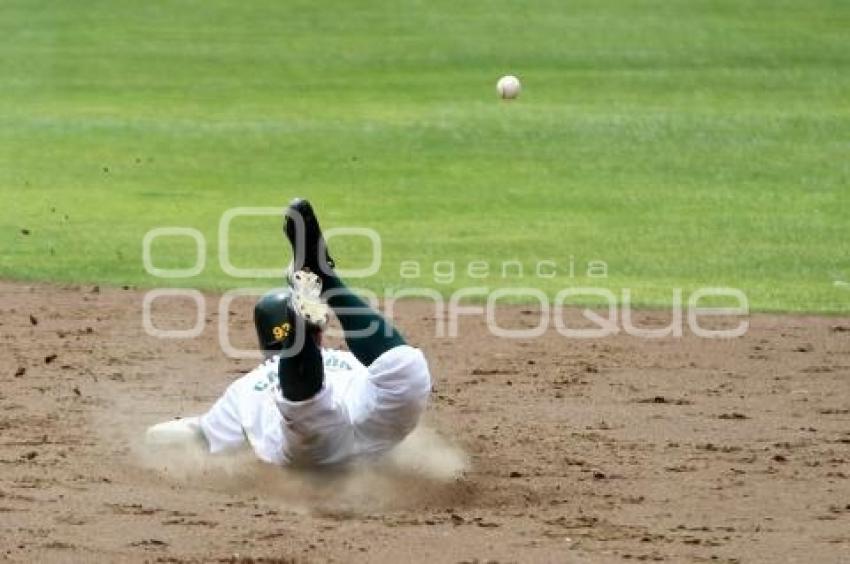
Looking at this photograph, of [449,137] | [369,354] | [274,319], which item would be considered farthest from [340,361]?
[449,137]

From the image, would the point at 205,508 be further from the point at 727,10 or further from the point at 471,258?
the point at 727,10

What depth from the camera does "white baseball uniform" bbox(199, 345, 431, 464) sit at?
7.38m

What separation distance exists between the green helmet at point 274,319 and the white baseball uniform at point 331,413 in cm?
19

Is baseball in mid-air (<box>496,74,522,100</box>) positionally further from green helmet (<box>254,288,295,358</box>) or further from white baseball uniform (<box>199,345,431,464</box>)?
green helmet (<box>254,288,295,358</box>)

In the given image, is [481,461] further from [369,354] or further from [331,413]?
[331,413]

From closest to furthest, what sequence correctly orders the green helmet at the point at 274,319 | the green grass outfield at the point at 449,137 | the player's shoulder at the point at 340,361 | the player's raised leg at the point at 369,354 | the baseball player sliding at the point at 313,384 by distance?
the baseball player sliding at the point at 313,384
the green helmet at the point at 274,319
the player's raised leg at the point at 369,354
the player's shoulder at the point at 340,361
the green grass outfield at the point at 449,137

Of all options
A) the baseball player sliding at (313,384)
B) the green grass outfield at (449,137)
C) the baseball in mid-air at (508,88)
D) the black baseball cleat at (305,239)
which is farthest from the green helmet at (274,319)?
the baseball in mid-air at (508,88)

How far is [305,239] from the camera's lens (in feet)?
24.3

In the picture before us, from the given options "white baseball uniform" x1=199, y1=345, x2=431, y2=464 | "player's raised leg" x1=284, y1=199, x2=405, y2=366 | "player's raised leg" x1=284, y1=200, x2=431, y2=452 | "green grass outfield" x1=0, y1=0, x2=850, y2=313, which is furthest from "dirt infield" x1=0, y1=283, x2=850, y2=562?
Result: "green grass outfield" x1=0, y1=0, x2=850, y2=313

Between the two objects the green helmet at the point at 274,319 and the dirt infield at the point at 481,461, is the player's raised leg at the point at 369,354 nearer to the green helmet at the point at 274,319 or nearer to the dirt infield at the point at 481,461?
the green helmet at the point at 274,319

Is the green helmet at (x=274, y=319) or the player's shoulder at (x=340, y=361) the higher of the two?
the green helmet at (x=274, y=319)

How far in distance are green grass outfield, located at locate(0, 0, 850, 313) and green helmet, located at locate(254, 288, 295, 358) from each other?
5672 mm

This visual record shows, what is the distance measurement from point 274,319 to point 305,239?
350mm

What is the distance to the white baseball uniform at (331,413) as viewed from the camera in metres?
7.38
